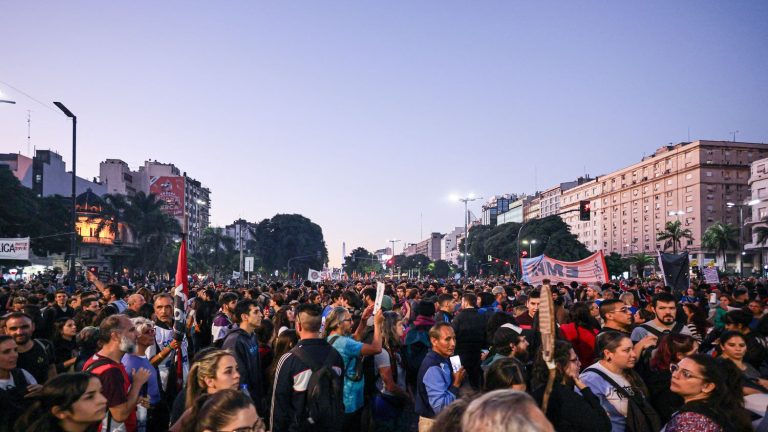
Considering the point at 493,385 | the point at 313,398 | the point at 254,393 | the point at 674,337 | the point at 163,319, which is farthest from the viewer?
the point at 163,319

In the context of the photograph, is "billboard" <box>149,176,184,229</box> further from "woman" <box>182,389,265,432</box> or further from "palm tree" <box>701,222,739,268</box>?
"woman" <box>182,389,265,432</box>

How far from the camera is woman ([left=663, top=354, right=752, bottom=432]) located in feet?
12.6

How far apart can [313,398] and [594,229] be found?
14135 cm

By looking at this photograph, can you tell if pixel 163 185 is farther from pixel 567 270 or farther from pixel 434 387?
pixel 434 387

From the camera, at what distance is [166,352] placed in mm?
6094

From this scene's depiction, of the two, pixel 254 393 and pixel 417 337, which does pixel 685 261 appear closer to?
pixel 417 337

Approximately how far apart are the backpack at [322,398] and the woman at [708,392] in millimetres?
Answer: 2636

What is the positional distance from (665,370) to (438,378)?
2159 millimetres

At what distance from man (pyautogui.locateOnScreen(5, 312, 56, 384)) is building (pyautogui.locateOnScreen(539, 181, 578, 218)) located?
148 metres

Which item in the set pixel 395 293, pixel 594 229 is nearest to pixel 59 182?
pixel 395 293

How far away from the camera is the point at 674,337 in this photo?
18.1 feet

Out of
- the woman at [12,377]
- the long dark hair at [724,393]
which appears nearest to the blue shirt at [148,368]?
the woman at [12,377]

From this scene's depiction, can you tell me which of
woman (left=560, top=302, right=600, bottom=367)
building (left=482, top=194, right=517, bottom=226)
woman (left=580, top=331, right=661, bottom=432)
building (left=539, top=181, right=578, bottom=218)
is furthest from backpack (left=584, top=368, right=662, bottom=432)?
building (left=482, top=194, right=517, bottom=226)

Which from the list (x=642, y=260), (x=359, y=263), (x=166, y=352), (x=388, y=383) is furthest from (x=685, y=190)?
(x=166, y=352)
